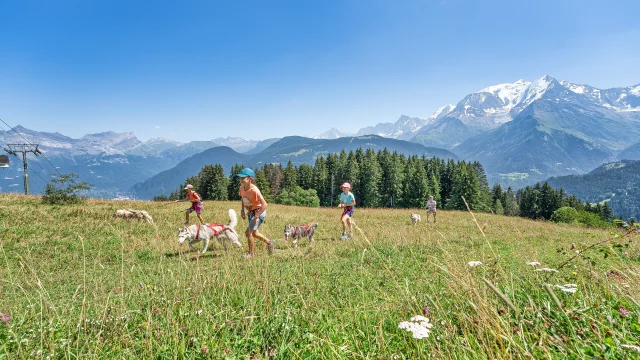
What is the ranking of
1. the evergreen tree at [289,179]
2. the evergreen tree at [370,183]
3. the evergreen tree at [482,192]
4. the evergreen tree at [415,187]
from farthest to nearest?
the evergreen tree at [289,179]
the evergreen tree at [370,183]
the evergreen tree at [415,187]
the evergreen tree at [482,192]

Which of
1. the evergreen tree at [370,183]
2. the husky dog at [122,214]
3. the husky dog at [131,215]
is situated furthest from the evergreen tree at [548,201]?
the husky dog at [122,214]

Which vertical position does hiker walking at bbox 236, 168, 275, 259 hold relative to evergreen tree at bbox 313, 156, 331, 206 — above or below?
above

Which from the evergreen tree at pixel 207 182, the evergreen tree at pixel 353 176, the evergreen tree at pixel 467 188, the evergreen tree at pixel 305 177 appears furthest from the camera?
the evergreen tree at pixel 305 177

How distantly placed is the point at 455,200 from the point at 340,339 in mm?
76337

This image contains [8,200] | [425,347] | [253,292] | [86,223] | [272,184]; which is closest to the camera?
[425,347]

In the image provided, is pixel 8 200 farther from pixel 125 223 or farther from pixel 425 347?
pixel 425 347

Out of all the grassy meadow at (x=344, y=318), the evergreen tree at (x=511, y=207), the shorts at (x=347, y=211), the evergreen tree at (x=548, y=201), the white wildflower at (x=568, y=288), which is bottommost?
the evergreen tree at (x=511, y=207)

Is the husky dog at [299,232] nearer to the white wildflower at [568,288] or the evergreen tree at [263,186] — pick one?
the white wildflower at [568,288]

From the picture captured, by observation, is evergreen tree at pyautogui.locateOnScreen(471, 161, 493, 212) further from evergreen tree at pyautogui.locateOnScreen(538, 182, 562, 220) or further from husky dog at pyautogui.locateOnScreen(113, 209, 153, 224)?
husky dog at pyautogui.locateOnScreen(113, 209, 153, 224)

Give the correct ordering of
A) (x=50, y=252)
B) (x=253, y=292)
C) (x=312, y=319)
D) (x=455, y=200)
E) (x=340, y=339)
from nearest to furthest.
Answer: (x=340, y=339)
(x=312, y=319)
(x=253, y=292)
(x=50, y=252)
(x=455, y=200)

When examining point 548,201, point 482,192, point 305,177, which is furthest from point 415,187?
point 548,201

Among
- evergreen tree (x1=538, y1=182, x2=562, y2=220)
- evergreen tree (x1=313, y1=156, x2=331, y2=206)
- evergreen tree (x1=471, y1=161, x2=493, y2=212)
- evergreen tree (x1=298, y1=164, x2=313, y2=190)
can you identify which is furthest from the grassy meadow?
evergreen tree (x1=538, y1=182, x2=562, y2=220)

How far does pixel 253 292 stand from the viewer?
13.0 ft

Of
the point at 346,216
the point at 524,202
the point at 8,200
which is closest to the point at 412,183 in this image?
the point at 524,202
